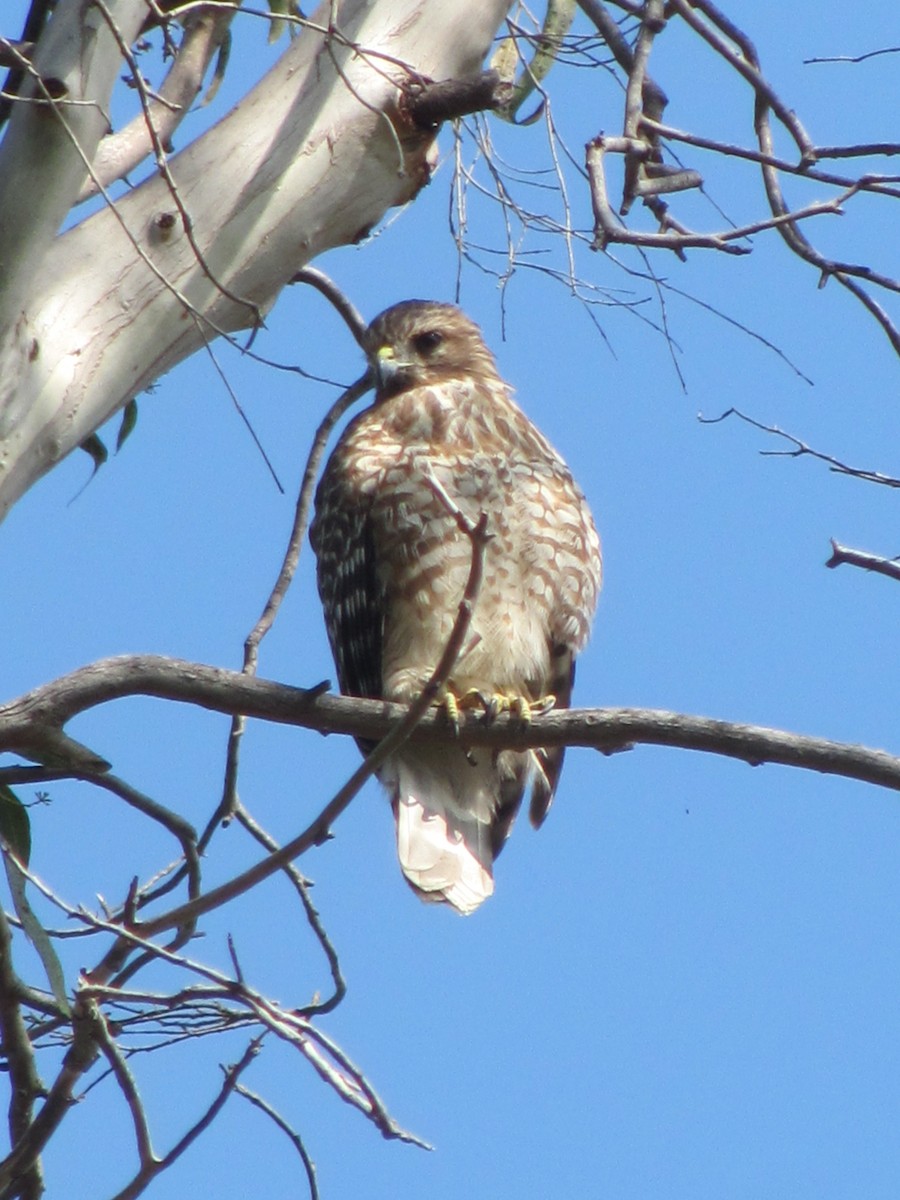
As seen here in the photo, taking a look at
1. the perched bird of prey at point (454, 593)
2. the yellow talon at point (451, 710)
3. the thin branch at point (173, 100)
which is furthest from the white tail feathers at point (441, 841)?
the thin branch at point (173, 100)

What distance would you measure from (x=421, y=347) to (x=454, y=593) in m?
1.18

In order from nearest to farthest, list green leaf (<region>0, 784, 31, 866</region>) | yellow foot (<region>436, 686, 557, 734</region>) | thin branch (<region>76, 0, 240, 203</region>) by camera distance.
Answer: thin branch (<region>76, 0, 240, 203</region>) → green leaf (<region>0, 784, 31, 866</region>) → yellow foot (<region>436, 686, 557, 734</region>)

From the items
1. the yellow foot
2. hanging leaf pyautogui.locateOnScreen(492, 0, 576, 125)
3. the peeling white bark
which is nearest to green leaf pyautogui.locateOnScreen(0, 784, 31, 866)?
the peeling white bark

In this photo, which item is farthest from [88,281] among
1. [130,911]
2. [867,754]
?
[867,754]

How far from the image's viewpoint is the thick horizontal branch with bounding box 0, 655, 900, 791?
2.49 m

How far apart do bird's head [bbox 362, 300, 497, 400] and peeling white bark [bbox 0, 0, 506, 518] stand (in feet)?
4.90

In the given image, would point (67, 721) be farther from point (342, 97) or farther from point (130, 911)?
point (342, 97)

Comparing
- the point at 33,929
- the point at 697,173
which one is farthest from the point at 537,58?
the point at 33,929

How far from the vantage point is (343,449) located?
4391mm

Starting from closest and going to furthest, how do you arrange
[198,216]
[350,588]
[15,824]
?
[198,216], [15,824], [350,588]

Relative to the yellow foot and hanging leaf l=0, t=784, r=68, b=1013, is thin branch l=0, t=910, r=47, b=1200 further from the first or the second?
the yellow foot

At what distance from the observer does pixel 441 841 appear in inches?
160

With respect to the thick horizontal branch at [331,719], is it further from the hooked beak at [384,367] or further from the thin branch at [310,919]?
the hooked beak at [384,367]

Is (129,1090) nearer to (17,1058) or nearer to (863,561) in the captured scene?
(17,1058)
